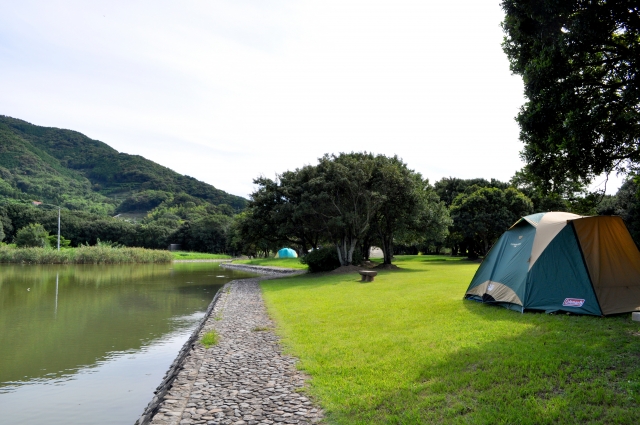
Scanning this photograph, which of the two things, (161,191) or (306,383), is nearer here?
(306,383)

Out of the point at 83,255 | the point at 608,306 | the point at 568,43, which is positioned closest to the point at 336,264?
the point at 608,306

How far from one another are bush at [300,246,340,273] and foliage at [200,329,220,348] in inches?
795

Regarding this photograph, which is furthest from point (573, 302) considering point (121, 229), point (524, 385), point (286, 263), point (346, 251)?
point (121, 229)

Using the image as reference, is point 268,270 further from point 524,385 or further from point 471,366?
point 524,385

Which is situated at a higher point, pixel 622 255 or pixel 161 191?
pixel 161 191

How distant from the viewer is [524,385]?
5.36 meters

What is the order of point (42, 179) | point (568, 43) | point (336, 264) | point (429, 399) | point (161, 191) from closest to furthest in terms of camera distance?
point (429, 399)
point (568, 43)
point (336, 264)
point (42, 179)
point (161, 191)

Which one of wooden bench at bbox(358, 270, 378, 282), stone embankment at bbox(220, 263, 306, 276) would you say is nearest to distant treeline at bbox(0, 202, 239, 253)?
stone embankment at bbox(220, 263, 306, 276)

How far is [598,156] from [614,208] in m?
33.8

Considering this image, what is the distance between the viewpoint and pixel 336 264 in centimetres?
3091

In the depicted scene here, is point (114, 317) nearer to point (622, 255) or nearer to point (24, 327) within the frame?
point (24, 327)

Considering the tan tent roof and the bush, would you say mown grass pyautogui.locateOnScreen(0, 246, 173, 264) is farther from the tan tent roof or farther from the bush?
the tan tent roof

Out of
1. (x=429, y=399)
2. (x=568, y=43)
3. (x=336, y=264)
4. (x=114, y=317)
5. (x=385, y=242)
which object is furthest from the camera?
(x=385, y=242)

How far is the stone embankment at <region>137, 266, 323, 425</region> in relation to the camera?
17.3 ft
